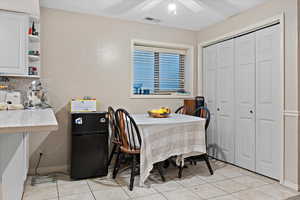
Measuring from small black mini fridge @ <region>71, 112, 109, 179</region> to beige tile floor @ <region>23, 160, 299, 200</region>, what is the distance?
0.41ft

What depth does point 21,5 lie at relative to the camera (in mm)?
2555

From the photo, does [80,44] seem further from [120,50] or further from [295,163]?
[295,163]

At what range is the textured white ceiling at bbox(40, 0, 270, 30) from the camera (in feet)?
9.75

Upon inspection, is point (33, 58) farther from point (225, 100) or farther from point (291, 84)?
point (291, 84)

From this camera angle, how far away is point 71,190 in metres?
2.53

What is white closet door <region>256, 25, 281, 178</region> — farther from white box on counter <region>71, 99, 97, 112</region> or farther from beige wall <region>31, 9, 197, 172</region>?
white box on counter <region>71, 99, 97, 112</region>

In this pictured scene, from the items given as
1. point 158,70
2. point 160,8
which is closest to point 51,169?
point 158,70

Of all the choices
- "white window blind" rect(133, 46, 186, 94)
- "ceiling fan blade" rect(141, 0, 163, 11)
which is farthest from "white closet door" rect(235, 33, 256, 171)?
"ceiling fan blade" rect(141, 0, 163, 11)

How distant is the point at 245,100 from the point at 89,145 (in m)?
2.33

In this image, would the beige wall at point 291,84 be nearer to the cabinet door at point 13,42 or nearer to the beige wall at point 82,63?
the beige wall at point 82,63

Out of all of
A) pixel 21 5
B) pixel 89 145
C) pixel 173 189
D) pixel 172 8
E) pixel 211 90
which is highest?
pixel 172 8

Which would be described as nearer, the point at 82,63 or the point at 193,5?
the point at 193,5

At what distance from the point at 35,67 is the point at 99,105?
1.05m

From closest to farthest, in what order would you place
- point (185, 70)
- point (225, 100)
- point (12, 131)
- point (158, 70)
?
point (12, 131)
point (225, 100)
point (158, 70)
point (185, 70)
